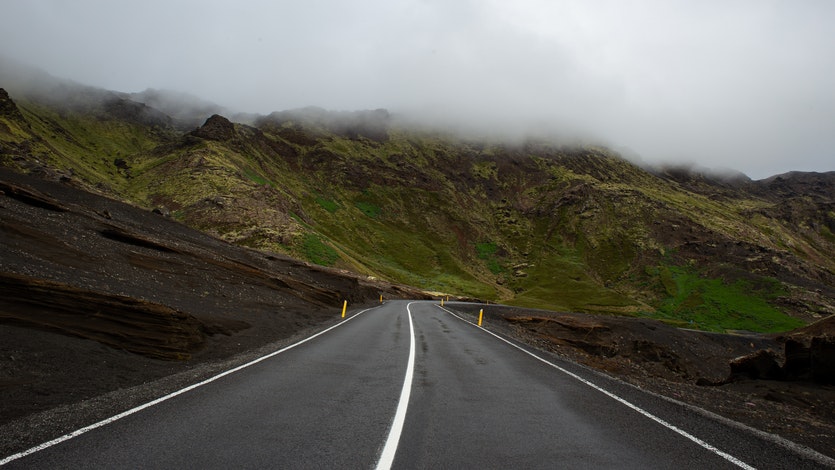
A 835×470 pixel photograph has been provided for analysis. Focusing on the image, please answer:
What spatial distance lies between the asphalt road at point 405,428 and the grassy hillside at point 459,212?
55.7m

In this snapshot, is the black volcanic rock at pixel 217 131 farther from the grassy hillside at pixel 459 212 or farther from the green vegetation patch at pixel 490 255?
the green vegetation patch at pixel 490 255

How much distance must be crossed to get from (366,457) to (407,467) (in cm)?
53

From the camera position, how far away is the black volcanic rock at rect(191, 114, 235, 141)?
95875 millimetres

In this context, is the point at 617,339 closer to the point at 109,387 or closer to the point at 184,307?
the point at 184,307

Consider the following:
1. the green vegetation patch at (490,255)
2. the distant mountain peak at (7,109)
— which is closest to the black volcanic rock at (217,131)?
the distant mountain peak at (7,109)

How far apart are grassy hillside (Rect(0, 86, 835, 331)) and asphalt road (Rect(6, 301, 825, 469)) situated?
5570 centimetres

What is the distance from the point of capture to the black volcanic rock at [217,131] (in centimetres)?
9588

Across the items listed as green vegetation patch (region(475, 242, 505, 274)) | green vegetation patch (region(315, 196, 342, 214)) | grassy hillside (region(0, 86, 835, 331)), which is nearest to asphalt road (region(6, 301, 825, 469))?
grassy hillside (region(0, 86, 835, 331))

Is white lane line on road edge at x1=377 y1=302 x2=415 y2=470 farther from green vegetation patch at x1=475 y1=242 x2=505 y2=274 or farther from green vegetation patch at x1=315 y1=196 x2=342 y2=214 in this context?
green vegetation patch at x1=475 y1=242 x2=505 y2=274

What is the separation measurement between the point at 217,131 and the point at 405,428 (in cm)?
10875

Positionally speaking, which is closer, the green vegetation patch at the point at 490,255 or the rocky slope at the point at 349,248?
the rocky slope at the point at 349,248

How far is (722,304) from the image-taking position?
298ft

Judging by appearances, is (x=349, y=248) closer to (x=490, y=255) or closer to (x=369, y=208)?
(x=369, y=208)

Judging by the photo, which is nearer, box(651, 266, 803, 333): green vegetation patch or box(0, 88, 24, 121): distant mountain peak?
box(0, 88, 24, 121): distant mountain peak
